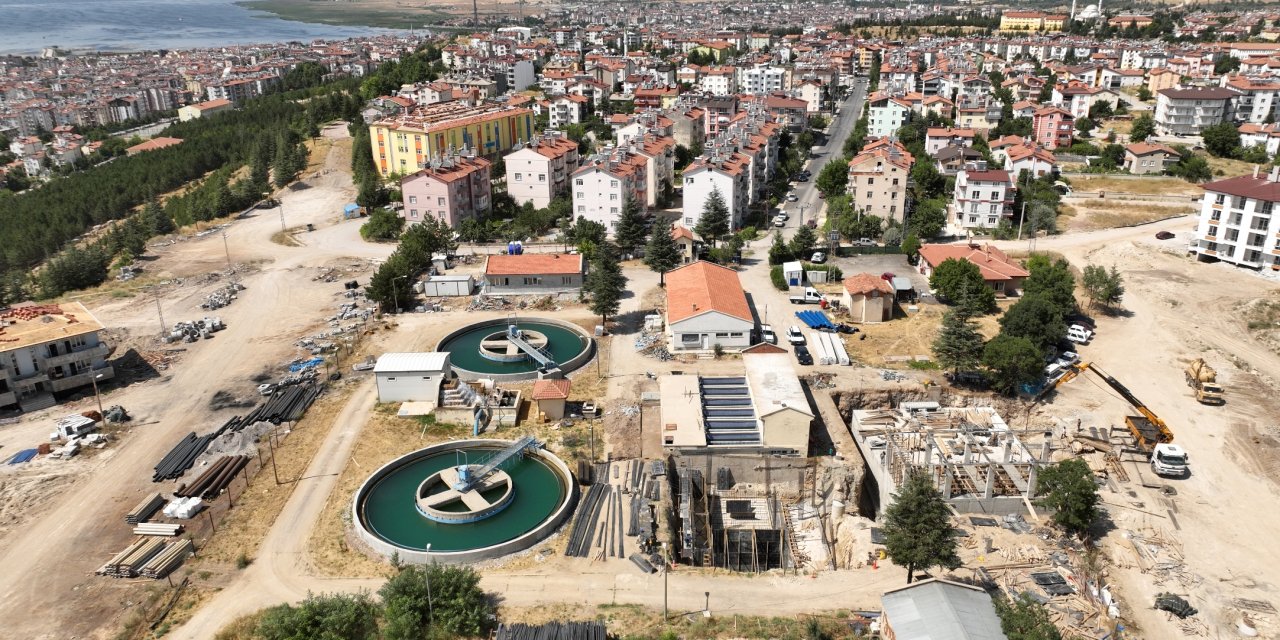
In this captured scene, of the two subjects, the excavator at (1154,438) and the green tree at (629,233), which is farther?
the green tree at (629,233)

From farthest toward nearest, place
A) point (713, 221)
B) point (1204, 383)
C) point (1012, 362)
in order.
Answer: point (713, 221)
point (1204, 383)
point (1012, 362)

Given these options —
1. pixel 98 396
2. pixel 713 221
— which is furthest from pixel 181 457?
pixel 713 221

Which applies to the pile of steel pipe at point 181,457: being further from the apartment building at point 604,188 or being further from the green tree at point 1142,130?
the green tree at point 1142,130

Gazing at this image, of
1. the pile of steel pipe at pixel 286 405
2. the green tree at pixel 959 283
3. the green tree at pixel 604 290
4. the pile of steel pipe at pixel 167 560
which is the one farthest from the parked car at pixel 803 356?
the pile of steel pipe at pixel 167 560

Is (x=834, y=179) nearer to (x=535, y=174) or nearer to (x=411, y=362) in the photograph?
(x=535, y=174)

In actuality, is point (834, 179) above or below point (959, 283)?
above

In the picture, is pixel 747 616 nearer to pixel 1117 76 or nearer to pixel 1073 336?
pixel 1073 336

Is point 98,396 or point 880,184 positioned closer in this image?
point 98,396

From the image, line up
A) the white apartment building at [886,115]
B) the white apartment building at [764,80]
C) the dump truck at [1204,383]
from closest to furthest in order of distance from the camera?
the dump truck at [1204,383] < the white apartment building at [886,115] < the white apartment building at [764,80]
